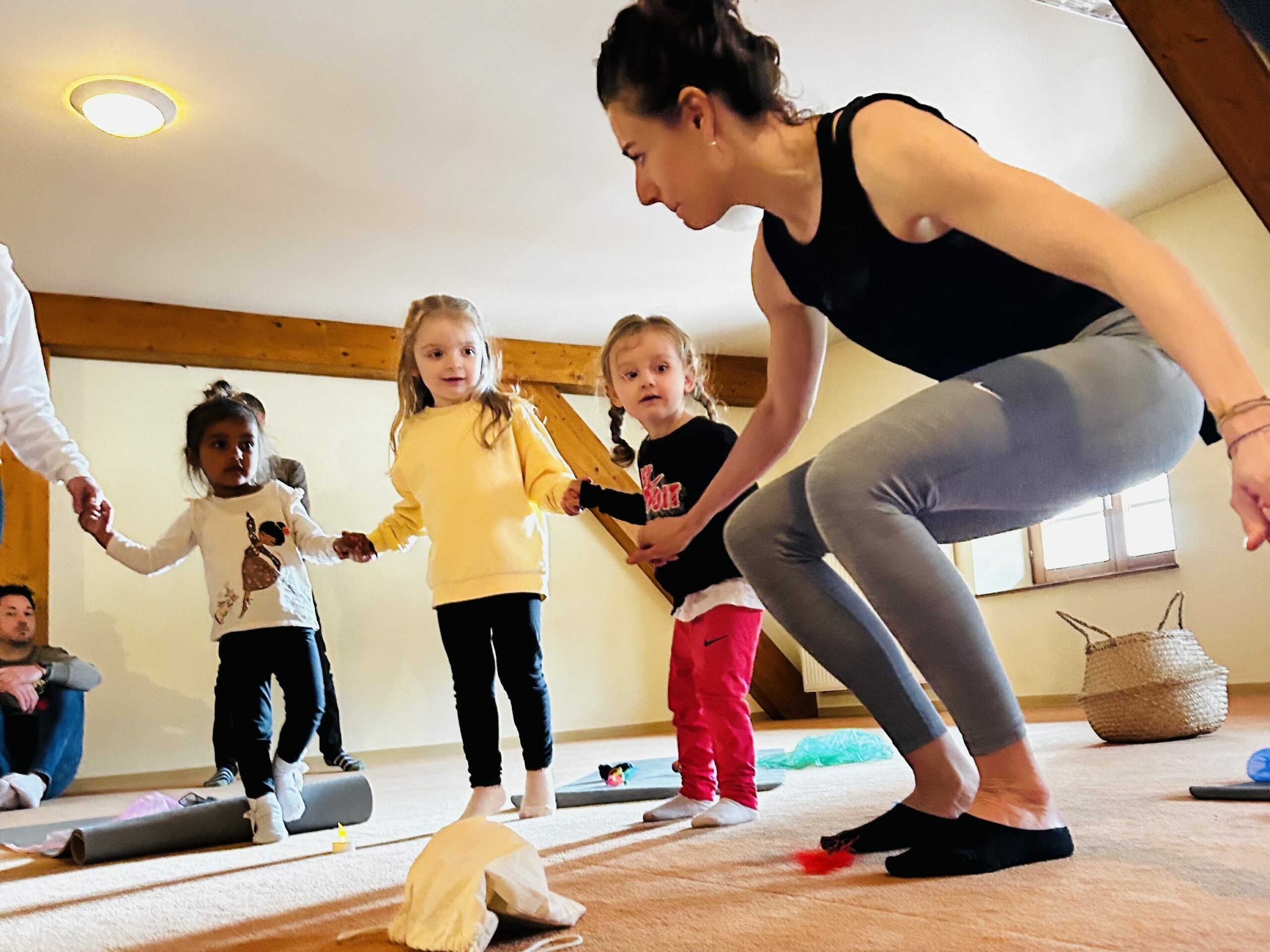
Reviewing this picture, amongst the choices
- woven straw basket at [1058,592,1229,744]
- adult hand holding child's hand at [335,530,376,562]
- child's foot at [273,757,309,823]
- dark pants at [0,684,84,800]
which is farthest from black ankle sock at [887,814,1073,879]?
dark pants at [0,684,84,800]

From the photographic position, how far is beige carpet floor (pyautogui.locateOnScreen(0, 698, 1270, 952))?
857 millimetres

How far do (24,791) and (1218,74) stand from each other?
13.6 feet

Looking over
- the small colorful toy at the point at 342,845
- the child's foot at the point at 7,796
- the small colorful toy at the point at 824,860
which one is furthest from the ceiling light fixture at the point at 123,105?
the small colorful toy at the point at 824,860

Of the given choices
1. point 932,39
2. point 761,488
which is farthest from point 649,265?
point 761,488

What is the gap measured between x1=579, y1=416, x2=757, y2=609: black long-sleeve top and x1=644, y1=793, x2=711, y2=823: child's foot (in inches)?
13.6

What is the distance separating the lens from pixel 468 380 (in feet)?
7.92

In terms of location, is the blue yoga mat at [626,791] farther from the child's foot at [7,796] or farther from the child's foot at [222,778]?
the child's foot at [7,796]

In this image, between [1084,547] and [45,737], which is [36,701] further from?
[1084,547]

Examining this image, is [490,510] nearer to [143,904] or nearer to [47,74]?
[143,904]

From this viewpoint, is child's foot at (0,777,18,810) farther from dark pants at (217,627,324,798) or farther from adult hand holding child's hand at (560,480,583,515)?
adult hand holding child's hand at (560,480,583,515)

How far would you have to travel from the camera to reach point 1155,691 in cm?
304

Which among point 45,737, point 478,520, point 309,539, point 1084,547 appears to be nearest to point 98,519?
point 309,539

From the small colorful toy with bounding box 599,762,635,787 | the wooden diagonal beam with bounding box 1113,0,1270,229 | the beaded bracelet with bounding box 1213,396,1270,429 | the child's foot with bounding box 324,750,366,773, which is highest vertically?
the wooden diagonal beam with bounding box 1113,0,1270,229

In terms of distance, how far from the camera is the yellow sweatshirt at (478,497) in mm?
2256
